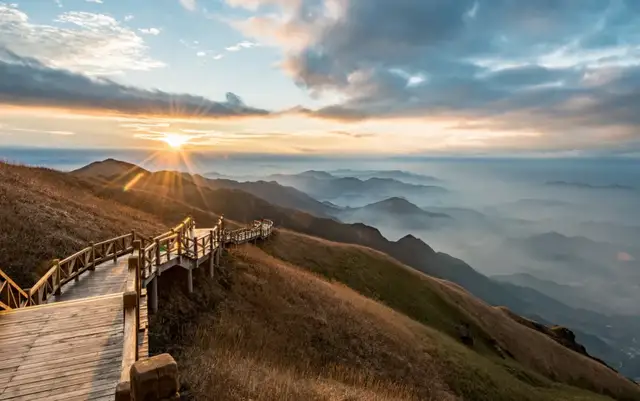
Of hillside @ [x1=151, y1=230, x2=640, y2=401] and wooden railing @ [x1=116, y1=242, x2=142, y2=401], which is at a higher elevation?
wooden railing @ [x1=116, y1=242, x2=142, y2=401]

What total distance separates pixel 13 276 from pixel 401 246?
162 meters

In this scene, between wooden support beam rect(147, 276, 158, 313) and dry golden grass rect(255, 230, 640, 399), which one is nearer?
wooden support beam rect(147, 276, 158, 313)

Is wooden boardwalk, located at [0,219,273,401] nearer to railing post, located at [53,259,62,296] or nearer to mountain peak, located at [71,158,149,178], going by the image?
railing post, located at [53,259,62,296]

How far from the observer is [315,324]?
22.4 meters

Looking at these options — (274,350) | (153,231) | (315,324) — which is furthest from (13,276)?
(153,231)

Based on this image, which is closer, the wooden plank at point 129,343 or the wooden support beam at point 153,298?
the wooden plank at point 129,343

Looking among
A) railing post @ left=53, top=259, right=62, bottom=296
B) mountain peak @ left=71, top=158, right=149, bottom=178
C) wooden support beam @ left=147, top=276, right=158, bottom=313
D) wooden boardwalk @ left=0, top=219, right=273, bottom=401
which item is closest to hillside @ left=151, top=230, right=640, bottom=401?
wooden support beam @ left=147, top=276, right=158, bottom=313

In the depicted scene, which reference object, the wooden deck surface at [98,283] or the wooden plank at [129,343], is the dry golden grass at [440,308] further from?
the wooden plank at [129,343]

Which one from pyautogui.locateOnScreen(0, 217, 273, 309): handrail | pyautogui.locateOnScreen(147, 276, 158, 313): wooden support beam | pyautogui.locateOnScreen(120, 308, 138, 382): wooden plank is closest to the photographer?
pyautogui.locateOnScreen(120, 308, 138, 382): wooden plank

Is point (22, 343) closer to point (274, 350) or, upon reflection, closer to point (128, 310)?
point (128, 310)

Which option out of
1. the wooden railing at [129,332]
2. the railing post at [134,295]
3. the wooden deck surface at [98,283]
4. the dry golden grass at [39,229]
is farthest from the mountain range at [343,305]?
the wooden railing at [129,332]

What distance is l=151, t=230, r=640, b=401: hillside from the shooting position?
13094 millimetres

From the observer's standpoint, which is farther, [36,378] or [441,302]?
[441,302]

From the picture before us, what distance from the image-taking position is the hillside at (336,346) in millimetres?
13094
